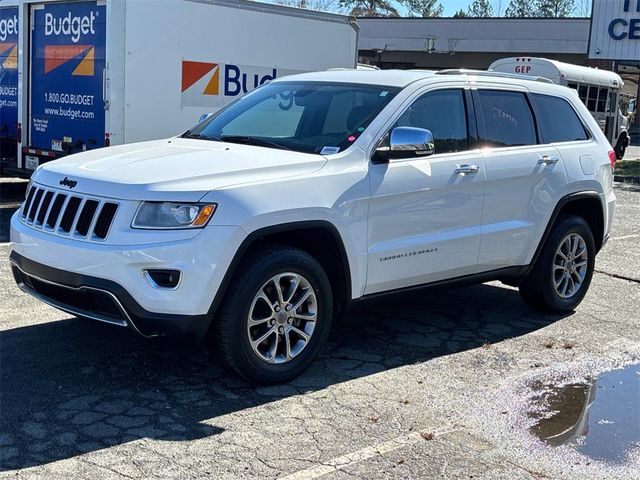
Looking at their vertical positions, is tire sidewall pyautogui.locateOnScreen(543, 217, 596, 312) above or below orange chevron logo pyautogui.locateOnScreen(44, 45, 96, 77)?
below

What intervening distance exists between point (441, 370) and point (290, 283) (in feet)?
4.01

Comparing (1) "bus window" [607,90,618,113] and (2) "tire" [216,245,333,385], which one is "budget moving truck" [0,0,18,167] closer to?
(2) "tire" [216,245,333,385]

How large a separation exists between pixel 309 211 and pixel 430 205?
3.46ft

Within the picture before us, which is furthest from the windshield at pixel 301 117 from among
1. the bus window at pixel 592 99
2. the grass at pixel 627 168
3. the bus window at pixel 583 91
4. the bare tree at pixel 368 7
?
the bare tree at pixel 368 7

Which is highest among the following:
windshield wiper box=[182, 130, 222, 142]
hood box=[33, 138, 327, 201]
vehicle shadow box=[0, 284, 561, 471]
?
windshield wiper box=[182, 130, 222, 142]

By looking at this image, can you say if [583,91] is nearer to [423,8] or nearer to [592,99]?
[592,99]

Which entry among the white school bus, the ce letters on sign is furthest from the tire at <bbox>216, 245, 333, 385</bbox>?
the ce letters on sign

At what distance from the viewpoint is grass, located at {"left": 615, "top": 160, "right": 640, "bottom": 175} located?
68.0 ft

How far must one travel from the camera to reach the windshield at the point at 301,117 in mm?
5434

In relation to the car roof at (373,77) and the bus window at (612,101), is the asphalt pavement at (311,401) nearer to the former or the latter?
the car roof at (373,77)

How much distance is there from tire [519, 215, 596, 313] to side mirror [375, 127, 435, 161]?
177 centimetres

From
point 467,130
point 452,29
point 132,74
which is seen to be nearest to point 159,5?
point 132,74

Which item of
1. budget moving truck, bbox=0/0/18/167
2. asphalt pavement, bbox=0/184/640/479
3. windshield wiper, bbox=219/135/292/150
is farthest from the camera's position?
budget moving truck, bbox=0/0/18/167

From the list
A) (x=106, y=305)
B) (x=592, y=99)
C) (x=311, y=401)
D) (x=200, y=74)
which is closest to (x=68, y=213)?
(x=106, y=305)
